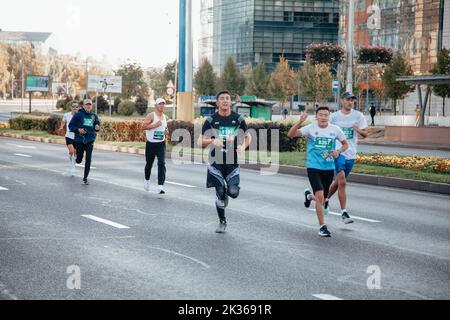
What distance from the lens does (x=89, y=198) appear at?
1344 cm

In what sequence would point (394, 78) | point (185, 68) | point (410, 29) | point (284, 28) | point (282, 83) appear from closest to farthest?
point (185, 68)
point (394, 78)
point (410, 29)
point (282, 83)
point (284, 28)

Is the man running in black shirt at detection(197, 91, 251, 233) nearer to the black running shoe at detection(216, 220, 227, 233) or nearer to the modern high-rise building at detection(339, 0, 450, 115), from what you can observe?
the black running shoe at detection(216, 220, 227, 233)

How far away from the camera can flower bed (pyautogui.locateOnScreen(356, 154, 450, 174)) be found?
1900cm

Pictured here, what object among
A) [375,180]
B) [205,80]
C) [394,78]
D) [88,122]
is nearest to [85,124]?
[88,122]

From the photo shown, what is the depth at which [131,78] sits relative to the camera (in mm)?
98062

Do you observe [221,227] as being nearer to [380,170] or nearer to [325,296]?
[325,296]

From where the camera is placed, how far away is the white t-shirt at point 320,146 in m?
10.0

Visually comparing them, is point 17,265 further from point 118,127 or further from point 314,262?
point 118,127

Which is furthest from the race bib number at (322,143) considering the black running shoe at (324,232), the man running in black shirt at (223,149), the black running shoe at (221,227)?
the black running shoe at (221,227)

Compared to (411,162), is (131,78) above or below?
above

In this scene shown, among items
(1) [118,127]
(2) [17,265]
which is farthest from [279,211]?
A: (1) [118,127]

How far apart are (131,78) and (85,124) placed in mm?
→ 82906

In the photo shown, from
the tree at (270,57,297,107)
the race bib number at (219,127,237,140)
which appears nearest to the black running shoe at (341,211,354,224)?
the race bib number at (219,127,237,140)

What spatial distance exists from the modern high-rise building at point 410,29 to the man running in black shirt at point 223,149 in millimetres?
57856
